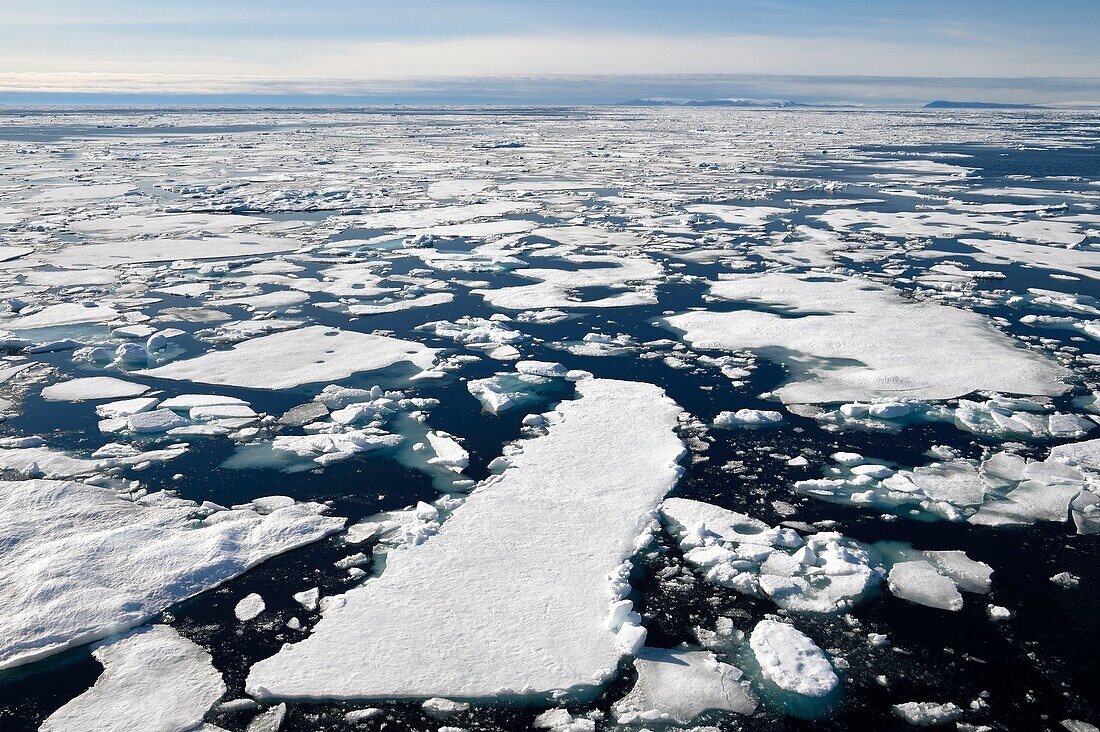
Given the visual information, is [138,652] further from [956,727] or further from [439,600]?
[956,727]

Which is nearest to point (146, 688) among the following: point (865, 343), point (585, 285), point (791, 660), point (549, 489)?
point (549, 489)

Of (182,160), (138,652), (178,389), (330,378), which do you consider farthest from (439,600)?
(182,160)

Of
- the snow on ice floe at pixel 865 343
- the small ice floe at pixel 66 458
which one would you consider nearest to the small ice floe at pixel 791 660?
the snow on ice floe at pixel 865 343

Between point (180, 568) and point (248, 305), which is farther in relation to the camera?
point (248, 305)

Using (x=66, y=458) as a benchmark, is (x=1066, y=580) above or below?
below

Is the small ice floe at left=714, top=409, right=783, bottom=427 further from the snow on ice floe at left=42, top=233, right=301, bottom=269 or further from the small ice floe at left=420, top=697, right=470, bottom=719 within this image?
the snow on ice floe at left=42, top=233, right=301, bottom=269

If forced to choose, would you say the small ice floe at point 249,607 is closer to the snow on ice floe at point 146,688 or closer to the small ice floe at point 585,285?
the snow on ice floe at point 146,688

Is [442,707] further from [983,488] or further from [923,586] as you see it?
[983,488]

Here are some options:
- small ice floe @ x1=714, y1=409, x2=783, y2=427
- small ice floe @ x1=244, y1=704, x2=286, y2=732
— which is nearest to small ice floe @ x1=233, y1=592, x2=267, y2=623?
small ice floe @ x1=244, y1=704, x2=286, y2=732
